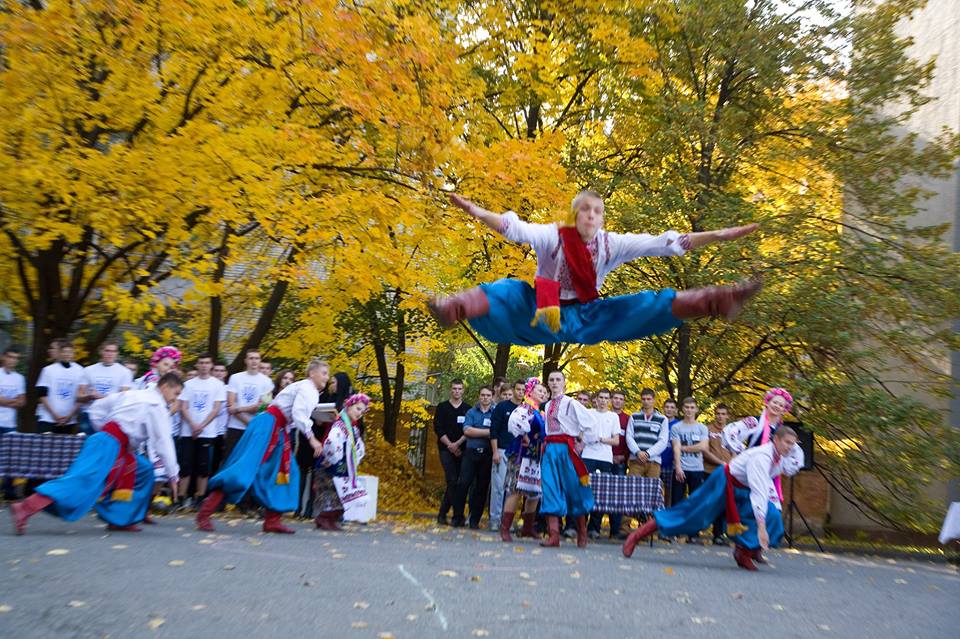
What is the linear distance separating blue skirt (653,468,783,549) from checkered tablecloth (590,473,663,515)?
5.60 ft

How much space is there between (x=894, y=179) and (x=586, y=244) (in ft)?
37.6

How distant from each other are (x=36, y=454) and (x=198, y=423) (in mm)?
1885

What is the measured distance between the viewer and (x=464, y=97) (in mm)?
15078

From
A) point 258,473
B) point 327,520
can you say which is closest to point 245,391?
point 327,520

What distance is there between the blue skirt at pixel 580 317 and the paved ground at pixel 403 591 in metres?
1.81

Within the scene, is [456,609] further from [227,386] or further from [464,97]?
[464,97]

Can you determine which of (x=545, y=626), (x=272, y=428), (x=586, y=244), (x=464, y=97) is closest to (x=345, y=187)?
(x=464, y=97)

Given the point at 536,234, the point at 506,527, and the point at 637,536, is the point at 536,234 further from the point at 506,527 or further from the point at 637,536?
the point at 506,527

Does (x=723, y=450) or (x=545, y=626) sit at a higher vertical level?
(x=723, y=450)

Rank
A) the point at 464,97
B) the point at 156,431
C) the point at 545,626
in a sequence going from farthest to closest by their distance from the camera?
the point at 464,97
the point at 156,431
the point at 545,626

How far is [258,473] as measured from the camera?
10.6 metres

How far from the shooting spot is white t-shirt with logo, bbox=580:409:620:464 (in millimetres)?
12773

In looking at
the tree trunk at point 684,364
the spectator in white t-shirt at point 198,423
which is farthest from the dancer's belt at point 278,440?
the tree trunk at point 684,364

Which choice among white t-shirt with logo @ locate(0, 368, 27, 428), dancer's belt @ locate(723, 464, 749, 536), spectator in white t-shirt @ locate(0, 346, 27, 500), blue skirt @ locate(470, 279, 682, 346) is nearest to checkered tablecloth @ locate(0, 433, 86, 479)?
spectator in white t-shirt @ locate(0, 346, 27, 500)
